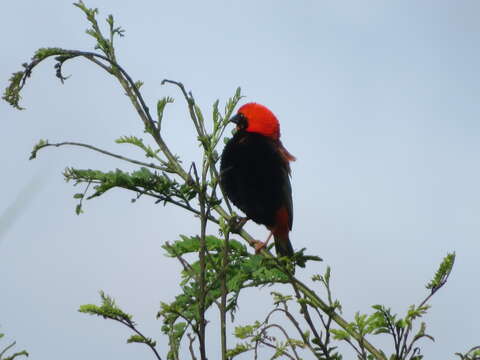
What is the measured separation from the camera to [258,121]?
4969 millimetres

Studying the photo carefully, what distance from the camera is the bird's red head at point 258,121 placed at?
16.2ft

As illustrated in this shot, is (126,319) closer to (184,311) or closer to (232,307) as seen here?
(184,311)

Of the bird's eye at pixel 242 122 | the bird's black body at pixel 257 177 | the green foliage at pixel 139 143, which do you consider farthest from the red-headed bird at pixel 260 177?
the green foliage at pixel 139 143

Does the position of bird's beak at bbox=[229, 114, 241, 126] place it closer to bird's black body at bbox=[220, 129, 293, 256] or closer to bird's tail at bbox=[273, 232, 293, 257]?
bird's black body at bbox=[220, 129, 293, 256]

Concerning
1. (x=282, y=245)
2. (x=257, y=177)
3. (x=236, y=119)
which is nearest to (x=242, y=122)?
(x=236, y=119)

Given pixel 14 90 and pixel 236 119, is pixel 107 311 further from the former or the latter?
pixel 236 119

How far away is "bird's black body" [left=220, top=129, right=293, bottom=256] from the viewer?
4633 millimetres

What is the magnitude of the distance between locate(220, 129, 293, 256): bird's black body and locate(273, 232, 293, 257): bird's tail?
220 mm

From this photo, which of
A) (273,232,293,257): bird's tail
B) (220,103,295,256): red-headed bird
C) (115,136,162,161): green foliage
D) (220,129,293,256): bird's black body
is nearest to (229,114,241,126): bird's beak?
(220,103,295,256): red-headed bird

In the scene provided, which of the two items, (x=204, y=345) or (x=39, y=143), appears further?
(x=39, y=143)

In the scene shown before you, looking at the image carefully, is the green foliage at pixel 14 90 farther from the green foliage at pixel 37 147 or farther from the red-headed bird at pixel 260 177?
the red-headed bird at pixel 260 177

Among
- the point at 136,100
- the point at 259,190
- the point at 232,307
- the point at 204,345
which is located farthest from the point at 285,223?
the point at 204,345

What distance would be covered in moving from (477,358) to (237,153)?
8.80ft

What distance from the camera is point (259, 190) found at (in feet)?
15.3
